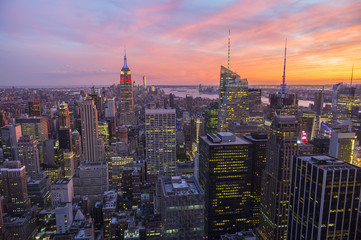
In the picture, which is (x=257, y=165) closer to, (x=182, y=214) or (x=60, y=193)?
(x=182, y=214)

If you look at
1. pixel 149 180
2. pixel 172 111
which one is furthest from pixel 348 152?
pixel 149 180

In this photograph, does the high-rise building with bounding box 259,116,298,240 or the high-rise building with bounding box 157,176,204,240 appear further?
the high-rise building with bounding box 259,116,298,240

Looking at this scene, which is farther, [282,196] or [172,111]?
[172,111]

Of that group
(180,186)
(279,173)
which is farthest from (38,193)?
(279,173)

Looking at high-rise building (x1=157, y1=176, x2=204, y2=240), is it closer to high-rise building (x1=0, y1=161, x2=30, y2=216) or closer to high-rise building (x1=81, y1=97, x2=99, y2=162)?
high-rise building (x1=0, y1=161, x2=30, y2=216)

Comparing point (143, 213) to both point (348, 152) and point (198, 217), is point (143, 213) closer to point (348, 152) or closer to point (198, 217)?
point (198, 217)

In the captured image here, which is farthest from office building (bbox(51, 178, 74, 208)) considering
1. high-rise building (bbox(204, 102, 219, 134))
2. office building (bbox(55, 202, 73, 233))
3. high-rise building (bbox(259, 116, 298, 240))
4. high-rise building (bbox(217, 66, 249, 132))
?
high-rise building (bbox(204, 102, 219, 134))
